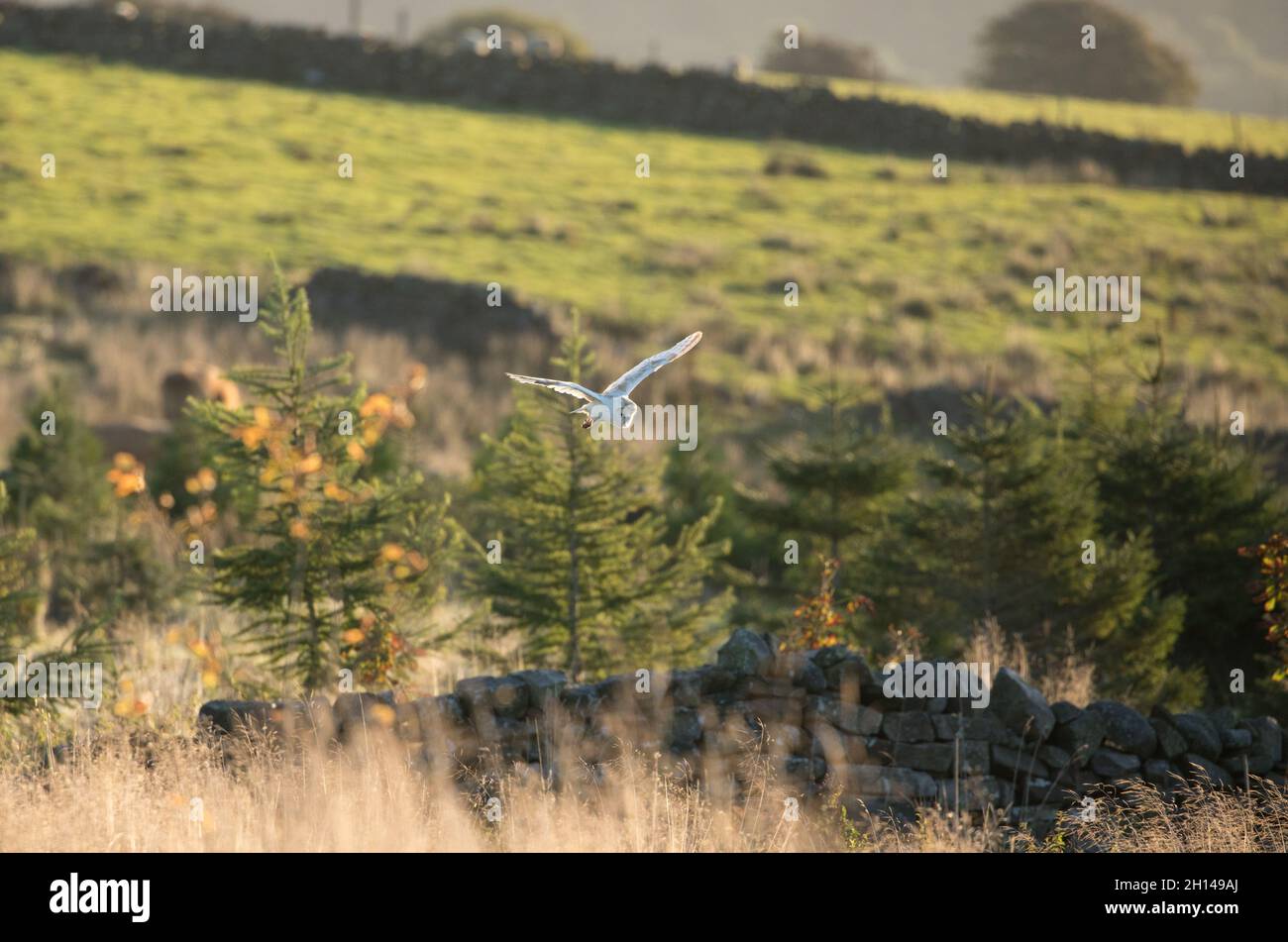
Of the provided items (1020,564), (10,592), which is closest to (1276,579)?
(1020,564)

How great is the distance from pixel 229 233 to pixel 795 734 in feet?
90.6

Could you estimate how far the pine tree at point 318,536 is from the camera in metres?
9.60

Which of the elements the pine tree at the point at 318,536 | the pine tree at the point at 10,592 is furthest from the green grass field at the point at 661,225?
the pine tree at the point at 10,592

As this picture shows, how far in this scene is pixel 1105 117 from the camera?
50.6m

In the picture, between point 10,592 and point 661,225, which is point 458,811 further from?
point 661,225

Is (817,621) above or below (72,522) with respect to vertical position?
below

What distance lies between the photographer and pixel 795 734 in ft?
29.2

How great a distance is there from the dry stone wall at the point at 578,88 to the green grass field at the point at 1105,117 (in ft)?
3.61

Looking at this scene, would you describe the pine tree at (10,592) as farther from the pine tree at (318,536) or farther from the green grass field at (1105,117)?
the green grass field at (1105,117)

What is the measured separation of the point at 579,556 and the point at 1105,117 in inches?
1798

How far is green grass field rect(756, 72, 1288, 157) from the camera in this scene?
151ft

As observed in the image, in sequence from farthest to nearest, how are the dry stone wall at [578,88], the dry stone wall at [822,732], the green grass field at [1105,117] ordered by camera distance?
the green grass field at [1105,117] < the dry stone wall at [578,88] < the dry stone wall at [822,732]
